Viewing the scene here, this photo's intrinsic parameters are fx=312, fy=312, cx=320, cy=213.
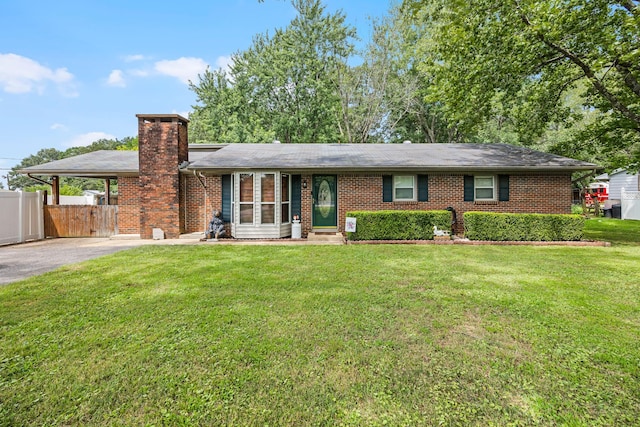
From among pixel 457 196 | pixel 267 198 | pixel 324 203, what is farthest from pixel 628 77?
pixel 267 198

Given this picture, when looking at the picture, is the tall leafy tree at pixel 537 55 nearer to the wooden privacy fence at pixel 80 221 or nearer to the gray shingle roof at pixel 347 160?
the gray shingle roof at pixel 347 160

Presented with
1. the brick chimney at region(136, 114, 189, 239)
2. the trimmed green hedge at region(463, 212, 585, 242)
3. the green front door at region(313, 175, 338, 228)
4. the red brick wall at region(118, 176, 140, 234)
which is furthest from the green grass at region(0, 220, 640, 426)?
the red brick wall at region(118, 176, 140, 234)

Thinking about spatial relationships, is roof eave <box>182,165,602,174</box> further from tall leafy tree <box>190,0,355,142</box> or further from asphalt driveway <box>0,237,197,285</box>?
tall leafy tree <box>190,0,355,142</box>

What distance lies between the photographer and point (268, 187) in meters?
10.6

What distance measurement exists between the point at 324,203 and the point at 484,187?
5811mm

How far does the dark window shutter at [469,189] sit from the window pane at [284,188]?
638 centimetres

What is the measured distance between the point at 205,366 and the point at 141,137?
33.7 ft

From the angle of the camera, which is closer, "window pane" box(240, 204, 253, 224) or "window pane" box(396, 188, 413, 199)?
"window pane" box(240, 204, 253, 224)

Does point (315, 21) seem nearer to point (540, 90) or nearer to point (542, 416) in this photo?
point (540, 90)

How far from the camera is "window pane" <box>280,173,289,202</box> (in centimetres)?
1075

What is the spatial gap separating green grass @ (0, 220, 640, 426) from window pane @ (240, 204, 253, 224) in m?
5.08

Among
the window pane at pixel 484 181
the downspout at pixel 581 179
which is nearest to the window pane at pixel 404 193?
the window pane at pixel 484 181

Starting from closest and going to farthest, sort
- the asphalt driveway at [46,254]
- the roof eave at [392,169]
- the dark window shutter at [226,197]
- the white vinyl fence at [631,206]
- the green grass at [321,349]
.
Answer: the green grass at [321,349] → the asphalt driveway at [46,254] → the roof eave at [392,169] → the dark window shutter at [226,197] → the white vinyl fence at [631,206]

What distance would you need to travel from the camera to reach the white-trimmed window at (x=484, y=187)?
11.3 m
